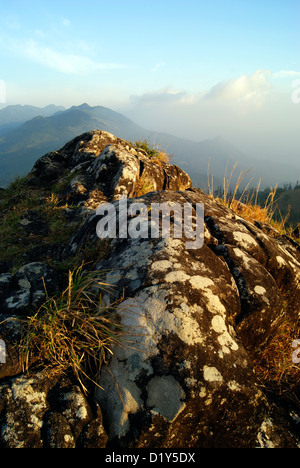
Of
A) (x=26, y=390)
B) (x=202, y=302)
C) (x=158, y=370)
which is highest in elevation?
(x=202, y=302)

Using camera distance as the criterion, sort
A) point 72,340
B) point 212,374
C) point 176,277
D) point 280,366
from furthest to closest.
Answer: point 280,366 < point 176,277 < point 72,340 < point 212,374

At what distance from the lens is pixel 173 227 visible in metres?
3.88

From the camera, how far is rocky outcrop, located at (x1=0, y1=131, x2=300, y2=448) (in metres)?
2.25

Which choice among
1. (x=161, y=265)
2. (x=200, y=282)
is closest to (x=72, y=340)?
(x=161, y=265)

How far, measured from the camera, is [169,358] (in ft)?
8.10

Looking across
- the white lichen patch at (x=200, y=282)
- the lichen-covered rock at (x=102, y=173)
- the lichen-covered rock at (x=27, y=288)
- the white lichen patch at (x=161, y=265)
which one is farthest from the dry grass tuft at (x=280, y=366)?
the lichen-covered rock at (x=102, y=173)

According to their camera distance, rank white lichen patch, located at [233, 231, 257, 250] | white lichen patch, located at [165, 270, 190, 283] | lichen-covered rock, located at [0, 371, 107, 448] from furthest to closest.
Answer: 1. white lichen patch, located at [233, 231, 257, 250]
2. white lichen patch, located at [165, 270, 190, 283]
3. lichen-covered rock, located at [0, 371, 107, 448]

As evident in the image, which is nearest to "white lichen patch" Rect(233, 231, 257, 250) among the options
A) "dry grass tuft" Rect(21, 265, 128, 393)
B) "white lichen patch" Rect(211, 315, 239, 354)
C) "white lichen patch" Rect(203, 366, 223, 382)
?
"white lichen patch" Rect(211, 315, 239, 354)

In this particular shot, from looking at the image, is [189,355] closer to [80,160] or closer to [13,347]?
[13,347]

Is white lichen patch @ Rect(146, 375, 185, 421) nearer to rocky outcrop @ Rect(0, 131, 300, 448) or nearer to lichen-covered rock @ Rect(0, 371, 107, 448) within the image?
rocky outcrop @ Rect(0, 131, 300, 448)

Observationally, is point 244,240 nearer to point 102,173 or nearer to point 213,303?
point 213,303

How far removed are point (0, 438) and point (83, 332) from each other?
3.19 ft

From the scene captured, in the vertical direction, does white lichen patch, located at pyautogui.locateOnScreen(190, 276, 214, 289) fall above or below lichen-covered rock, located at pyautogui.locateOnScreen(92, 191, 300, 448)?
above
